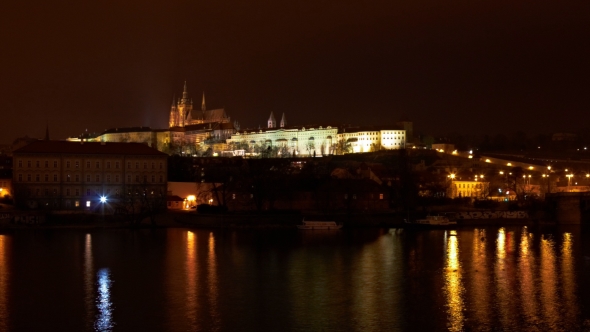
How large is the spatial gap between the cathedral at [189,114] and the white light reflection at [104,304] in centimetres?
10807

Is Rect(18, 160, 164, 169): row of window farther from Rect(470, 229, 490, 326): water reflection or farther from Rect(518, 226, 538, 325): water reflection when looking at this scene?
Rect(518, 226, 538, 325): water reflection

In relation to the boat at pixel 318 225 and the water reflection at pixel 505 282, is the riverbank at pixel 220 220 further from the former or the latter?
the water reflection at pixel 505 282

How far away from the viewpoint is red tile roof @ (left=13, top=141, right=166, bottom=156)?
128 ft

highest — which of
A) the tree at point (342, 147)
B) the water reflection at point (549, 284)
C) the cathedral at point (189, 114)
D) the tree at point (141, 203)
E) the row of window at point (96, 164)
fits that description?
the cathedral at point (189, 114)

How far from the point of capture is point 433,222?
36719 millimetres

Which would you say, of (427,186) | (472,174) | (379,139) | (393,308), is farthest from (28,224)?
(379,139)

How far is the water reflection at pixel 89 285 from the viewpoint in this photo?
1511 centimetres

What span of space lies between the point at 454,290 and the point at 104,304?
8.42m

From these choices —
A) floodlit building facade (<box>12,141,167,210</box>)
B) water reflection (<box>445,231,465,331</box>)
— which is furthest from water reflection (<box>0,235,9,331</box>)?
floodlit building facade (<box>12,141,167,210</box>)

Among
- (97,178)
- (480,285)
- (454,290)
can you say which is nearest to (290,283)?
(454,290)

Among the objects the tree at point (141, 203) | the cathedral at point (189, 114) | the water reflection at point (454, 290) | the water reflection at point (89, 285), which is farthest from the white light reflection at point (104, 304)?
the cathedral at point (189, 114)

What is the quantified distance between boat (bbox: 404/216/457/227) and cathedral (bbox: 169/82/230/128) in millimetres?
92721

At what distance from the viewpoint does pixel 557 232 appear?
3425 centimetres

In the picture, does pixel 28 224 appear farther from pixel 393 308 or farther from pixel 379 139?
pixel 379 139
